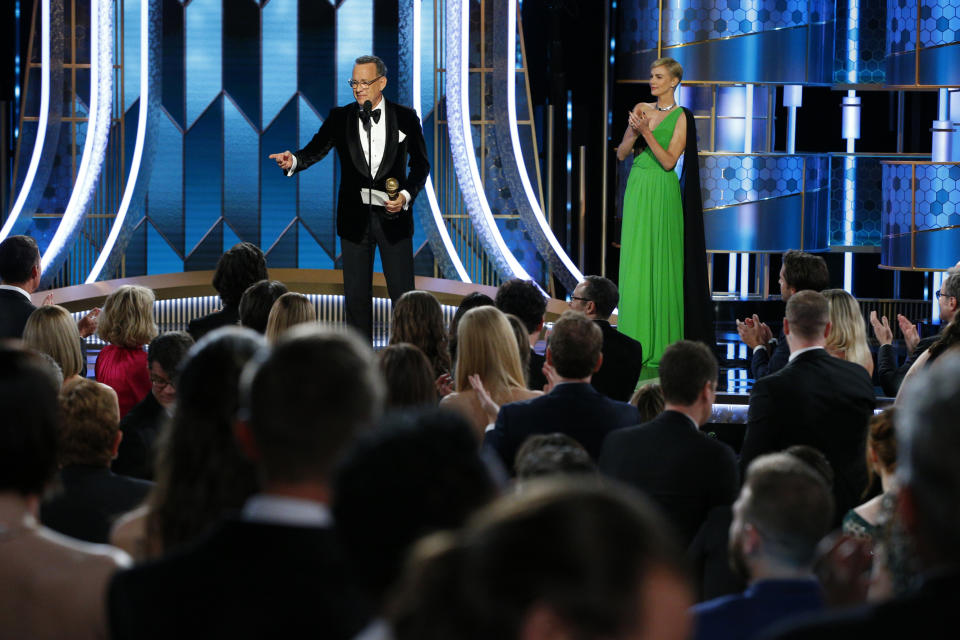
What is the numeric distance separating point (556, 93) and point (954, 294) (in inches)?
149

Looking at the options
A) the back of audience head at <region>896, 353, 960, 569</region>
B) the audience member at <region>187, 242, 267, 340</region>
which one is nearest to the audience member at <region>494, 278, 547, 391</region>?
the audience member at <region>187, 242, 267, 340</region>

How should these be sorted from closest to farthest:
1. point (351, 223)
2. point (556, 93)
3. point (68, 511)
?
point (68, 511) → point (351, 223) → point (556, 93)

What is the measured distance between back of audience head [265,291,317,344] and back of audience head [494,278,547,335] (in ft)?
2.60

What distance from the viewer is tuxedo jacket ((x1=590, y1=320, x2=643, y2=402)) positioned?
4.29 metres

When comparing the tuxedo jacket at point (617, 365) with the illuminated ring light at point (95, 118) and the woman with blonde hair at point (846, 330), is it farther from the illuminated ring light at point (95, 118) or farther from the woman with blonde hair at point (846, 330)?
the illuminated ring light at point (95, 118)

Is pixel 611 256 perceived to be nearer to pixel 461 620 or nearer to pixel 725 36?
pixel 725 36

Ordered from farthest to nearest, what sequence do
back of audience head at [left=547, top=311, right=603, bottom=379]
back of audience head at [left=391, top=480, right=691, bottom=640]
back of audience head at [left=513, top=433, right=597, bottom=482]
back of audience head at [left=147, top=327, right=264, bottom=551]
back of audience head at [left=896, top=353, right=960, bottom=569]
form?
back of audience head at [left=547, top=311, right=603, bottom=379], back of audience head at [left=513, top=433, right=597, bottom=482], back of audience head at [left=147, top=327, right=264, bottom=551], back of audience head at [left=896, top=353, right=960, bottom=569], back of audience head at [left=391, top=480, right=691, bottom=640]

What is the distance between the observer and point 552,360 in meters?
3.17

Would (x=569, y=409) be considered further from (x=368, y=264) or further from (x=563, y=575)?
(x=368, y=264)

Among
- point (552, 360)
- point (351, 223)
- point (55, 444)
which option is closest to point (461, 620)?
point (55, 444)

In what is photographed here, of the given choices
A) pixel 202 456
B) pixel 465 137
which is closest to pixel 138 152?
pixel 465 137

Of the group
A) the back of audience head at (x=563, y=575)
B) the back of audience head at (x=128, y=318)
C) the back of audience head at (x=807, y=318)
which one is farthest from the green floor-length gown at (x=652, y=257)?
the back of audience head at (x=563, y=575)

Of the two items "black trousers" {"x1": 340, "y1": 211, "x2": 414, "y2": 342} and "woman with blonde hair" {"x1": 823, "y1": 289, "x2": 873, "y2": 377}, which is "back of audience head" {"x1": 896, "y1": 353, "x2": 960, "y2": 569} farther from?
"black trousers" {"x1": 340, "y1": 211, "x2": 414, "y2": 342}

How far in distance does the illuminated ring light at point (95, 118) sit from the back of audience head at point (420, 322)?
126 inches
